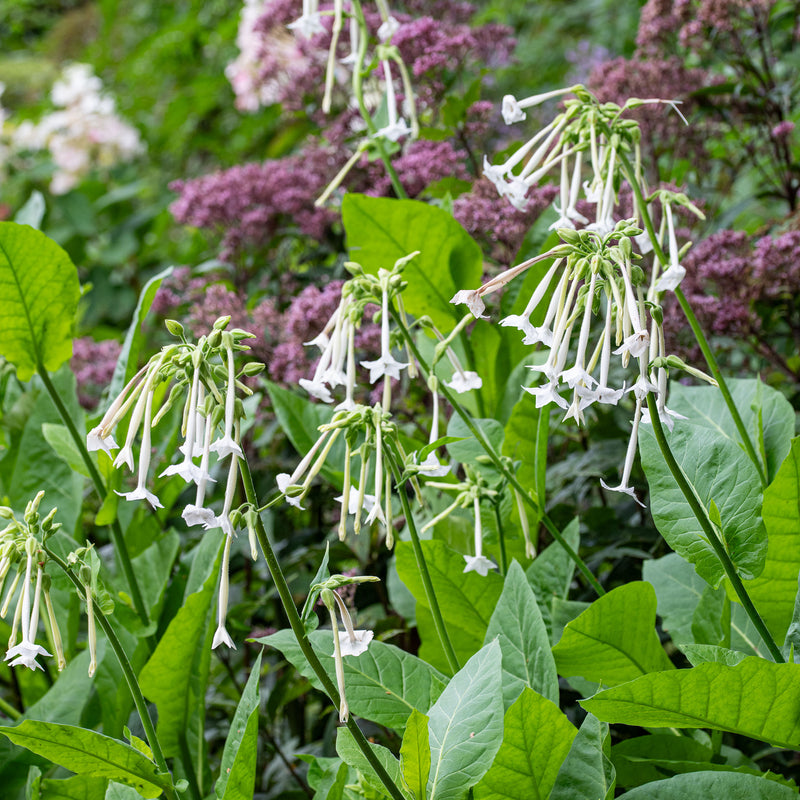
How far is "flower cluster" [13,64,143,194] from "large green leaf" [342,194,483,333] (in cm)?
265

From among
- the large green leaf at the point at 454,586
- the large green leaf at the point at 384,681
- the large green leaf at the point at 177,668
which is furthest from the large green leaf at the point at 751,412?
the large green leaf at the point at 177,668

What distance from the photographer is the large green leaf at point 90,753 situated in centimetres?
81

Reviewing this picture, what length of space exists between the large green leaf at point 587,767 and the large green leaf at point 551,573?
245 millimetres

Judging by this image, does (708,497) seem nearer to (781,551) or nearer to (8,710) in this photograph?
(781,551)

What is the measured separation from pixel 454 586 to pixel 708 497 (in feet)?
1.10

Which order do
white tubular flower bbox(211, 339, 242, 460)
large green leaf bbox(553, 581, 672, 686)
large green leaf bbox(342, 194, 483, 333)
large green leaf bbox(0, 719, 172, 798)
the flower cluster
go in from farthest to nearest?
the flower cluster → large green leaf bbox(342, 194, 483, 333) → large green leaf bbox(553, 581, 672, 686) → large green leaf bbox(0, 719, 172, 798) → white tubular flower bbox(211, 339, 242, 460)

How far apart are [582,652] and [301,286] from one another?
4.01ft

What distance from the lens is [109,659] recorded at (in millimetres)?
1295

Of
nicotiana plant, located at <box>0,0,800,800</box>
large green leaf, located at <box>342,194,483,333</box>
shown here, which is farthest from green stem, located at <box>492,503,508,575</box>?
large green leaf, located at <box>342,194,483,333</box>

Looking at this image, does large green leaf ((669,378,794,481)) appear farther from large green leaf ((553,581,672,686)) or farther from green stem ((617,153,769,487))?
large green leaf ((553,581,672,686))

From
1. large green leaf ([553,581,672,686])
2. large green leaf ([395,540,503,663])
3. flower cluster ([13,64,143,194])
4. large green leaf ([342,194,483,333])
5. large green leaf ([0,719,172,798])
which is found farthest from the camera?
flower cluster ([13,64,143,194])

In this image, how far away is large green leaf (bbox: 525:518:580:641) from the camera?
113 centimetres

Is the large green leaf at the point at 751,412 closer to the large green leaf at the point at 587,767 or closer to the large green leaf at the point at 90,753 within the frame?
the large green leaf at the point at 587,767

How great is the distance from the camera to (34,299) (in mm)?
1318
